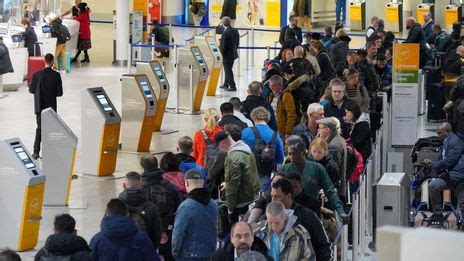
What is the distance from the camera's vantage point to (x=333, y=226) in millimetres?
8109

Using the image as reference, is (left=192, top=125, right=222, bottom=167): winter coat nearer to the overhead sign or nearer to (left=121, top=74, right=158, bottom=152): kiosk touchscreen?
(left=121, top=74, right=158, bottom=152): kiosk touchscreen

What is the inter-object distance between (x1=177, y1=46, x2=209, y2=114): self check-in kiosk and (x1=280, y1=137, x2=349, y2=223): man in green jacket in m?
11.8

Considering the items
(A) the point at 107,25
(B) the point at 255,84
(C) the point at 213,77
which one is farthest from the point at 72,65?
(B) the point at 255,84

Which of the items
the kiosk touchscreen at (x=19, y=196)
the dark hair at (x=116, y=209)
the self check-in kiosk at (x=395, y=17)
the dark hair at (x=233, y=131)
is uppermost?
the self check-in kiosk at (x=395, y=17)

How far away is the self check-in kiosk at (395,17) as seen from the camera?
124 feet

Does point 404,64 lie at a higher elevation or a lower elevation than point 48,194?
higher

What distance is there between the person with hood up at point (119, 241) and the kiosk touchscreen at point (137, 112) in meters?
9.55

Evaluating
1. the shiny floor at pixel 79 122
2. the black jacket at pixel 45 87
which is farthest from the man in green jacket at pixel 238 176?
the black jacket at pixel 45 87

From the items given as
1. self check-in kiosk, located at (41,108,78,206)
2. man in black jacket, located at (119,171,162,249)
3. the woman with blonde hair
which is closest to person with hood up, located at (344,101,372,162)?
the woman with blonde hair

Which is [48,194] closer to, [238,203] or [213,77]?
[238,203]

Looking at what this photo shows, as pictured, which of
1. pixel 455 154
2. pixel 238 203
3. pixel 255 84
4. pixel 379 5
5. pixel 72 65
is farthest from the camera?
pixel 379 5

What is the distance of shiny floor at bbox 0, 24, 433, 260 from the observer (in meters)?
11.9

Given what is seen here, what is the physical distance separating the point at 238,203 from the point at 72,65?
2034cm

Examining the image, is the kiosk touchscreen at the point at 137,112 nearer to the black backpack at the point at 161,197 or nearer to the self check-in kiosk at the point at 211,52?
the self check-in kiosk at the point at 211,52
